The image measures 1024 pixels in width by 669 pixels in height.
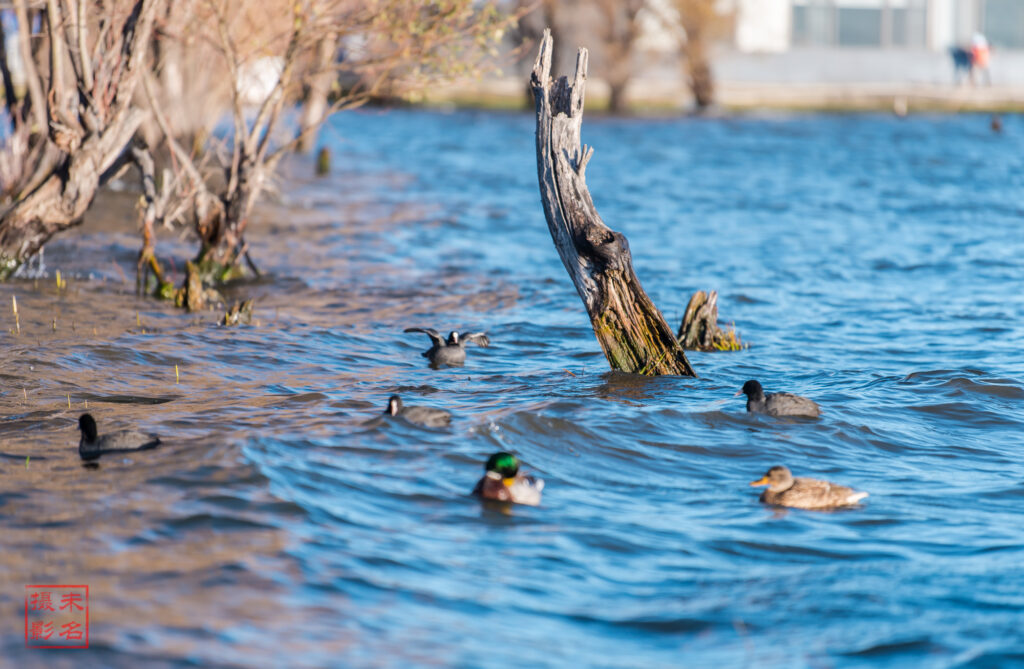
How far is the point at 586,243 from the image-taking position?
40.3ft

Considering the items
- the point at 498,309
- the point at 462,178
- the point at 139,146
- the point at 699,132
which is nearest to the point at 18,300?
the point at 139,146

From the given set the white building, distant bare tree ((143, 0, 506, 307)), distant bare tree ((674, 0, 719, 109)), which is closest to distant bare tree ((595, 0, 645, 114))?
distant bare tree ((674, 0, 719, 109))

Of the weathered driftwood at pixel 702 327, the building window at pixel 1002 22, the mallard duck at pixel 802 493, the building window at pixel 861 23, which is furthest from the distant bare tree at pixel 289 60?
the building window at pixel 1002 22

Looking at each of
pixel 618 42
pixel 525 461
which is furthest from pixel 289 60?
pixel 618 42

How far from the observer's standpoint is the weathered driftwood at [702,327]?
1498 centimetres

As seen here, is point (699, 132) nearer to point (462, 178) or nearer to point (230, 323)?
point (462, 178)

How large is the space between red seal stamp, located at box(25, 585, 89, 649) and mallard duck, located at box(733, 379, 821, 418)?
6.77 metres

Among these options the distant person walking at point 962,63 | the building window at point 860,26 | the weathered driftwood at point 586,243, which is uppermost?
the building window at point 860,26

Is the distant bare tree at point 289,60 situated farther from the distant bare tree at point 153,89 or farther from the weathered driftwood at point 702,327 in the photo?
the weathered driftwood at point 702,327

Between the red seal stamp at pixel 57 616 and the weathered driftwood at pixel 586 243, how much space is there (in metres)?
6.73

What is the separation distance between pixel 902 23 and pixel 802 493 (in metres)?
79.8

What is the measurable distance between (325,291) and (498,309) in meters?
2.93

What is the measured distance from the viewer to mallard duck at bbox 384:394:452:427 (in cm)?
1070

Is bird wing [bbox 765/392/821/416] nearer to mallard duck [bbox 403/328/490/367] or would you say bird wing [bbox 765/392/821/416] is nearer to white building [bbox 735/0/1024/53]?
mallard duck [bbox 403/328/490/367]
